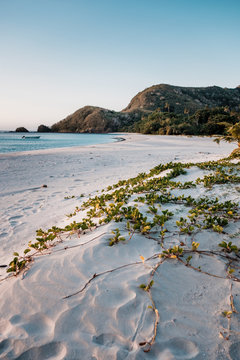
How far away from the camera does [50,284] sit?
2168mm

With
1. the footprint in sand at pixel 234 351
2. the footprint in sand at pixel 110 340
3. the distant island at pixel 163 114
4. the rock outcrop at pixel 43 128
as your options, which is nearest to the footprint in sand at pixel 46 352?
the footprint in sand at pixel 110 340

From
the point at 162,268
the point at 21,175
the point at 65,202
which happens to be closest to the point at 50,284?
the point at 162,268

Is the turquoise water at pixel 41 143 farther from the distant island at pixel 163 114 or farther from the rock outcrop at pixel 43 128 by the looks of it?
the rock outcrop at pixel 43 128

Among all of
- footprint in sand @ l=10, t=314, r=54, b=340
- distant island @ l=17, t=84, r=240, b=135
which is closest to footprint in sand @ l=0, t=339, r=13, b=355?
footprint in sand @ l=10, t=314, r=54, b=340

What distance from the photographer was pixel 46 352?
5.08 ft

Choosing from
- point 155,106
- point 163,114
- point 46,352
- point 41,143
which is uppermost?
point 155,106

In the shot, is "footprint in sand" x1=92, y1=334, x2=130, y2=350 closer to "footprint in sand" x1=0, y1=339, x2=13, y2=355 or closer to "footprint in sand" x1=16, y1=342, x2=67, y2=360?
"footprint in sand" x1=16, y1=342, x2=67, y2=360

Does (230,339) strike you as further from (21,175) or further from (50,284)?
(21,175)

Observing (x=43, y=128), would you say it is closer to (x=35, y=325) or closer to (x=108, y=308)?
(x=35, y=325)

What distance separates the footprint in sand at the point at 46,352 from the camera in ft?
5.00

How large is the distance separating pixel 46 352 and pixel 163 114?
2825 inches

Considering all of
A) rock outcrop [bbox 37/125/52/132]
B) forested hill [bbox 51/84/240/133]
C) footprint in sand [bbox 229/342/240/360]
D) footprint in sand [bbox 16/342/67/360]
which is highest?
forested hill [bbox 51/84/240/133]

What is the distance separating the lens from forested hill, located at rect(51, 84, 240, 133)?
122m

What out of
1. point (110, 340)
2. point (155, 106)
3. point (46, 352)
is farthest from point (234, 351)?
point (155, 106)
